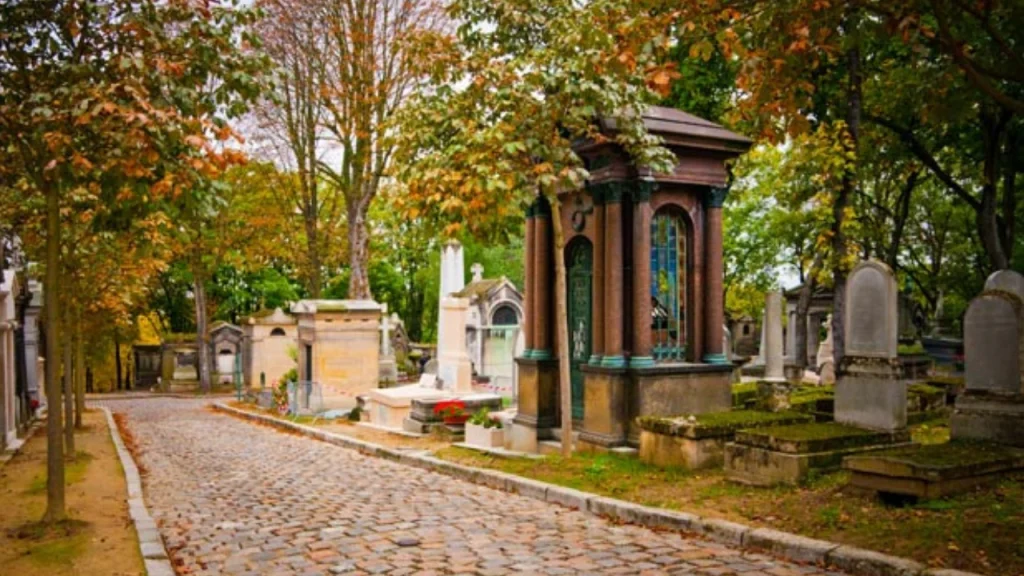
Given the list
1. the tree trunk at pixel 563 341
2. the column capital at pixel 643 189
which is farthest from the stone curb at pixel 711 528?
the column capital at pixel 643 189

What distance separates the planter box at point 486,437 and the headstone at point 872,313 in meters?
5.47

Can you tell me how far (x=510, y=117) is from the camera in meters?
10.5

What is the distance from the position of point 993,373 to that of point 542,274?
20.0 ft

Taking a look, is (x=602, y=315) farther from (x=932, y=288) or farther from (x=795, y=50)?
(x=932, y=288)

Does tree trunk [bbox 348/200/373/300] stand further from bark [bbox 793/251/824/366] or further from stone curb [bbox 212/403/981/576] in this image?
bark [bbox 793/251/824/366]

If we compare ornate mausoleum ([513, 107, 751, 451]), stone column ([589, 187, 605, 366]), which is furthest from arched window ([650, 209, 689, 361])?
stone column ([589, 187, 605, 366])

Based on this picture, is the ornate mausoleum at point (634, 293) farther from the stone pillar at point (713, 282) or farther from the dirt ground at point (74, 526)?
the dirt ground at point (74, 526)

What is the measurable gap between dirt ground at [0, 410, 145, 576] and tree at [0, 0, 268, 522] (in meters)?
0.40

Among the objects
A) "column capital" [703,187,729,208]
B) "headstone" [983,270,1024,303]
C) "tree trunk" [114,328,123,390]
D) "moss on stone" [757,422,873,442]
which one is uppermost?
"column capital" [703,187,729,208]

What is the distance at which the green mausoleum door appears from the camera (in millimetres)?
12258

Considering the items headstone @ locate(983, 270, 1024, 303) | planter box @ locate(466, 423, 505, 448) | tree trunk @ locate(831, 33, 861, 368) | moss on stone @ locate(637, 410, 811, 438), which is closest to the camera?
moss on stone @ locate(637, 410, 811, 438)

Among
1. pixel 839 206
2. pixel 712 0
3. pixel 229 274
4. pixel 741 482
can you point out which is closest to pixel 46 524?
pixel 741 482

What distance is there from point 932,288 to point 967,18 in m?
29.6

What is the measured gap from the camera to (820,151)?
49.5 ft
